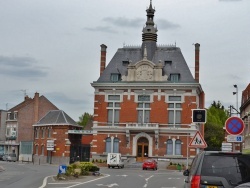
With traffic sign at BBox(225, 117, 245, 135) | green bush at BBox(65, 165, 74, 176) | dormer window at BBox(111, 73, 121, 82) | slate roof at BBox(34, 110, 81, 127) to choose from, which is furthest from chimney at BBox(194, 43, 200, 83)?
traffic sign at BBox(225, 117, 245, 135)

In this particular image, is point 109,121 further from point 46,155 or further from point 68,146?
point 46,155

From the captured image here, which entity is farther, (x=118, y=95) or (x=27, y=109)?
(x=27, y=109)

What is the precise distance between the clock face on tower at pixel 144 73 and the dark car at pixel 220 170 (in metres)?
56.4

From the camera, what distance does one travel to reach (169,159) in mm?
67125

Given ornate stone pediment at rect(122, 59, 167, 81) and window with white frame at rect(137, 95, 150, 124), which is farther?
window with white frame at rect(137, 95, 150, 124)

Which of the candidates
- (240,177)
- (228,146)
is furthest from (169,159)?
(240,177)

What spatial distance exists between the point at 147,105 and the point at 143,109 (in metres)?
0.76

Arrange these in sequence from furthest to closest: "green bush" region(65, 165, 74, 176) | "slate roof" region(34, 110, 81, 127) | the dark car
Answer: "slate roof" region(34, 110, 81, 127), "green bush" region(65, 165, 74, 176), the dark car

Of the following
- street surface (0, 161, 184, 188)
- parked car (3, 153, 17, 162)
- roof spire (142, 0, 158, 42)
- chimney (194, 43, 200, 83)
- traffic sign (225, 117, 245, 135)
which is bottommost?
street surface (0, 161, 184, 188)

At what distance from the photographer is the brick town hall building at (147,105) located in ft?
221

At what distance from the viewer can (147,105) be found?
6944 centimetres

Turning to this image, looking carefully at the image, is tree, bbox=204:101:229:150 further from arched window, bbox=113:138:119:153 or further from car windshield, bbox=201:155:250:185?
car windshield, bbox=201:155:250:185

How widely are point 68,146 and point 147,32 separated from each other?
1988 cm

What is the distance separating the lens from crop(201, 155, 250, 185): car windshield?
1173 cm
